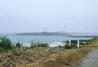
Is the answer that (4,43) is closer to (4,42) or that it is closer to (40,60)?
(4,42)

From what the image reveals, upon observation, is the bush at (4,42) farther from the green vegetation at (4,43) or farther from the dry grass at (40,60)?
the dry grass at (40,60)

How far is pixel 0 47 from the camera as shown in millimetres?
18594

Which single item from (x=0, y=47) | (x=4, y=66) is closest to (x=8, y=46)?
(x=0, y=47)

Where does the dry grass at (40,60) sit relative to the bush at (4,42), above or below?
below

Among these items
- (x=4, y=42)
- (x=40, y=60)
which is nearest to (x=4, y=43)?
(x=4, y=42)

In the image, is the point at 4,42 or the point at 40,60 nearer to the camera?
the point at 40,60

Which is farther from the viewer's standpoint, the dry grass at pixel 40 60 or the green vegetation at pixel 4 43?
the green vegetation at pixel 4 43

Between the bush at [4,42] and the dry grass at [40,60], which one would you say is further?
the bush at [4,42]

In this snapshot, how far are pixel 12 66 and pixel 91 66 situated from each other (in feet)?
12.3

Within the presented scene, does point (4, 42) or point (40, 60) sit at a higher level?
point (4, 42)

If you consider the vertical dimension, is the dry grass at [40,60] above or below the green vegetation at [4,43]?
below

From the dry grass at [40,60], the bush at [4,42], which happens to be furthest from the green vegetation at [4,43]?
the dry grass at [40,60]

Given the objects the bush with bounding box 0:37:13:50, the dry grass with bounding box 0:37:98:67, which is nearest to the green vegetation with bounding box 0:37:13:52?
the bush with bounding box 0:37:13:50

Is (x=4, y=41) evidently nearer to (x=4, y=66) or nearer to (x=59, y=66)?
(x=4, y=66)
